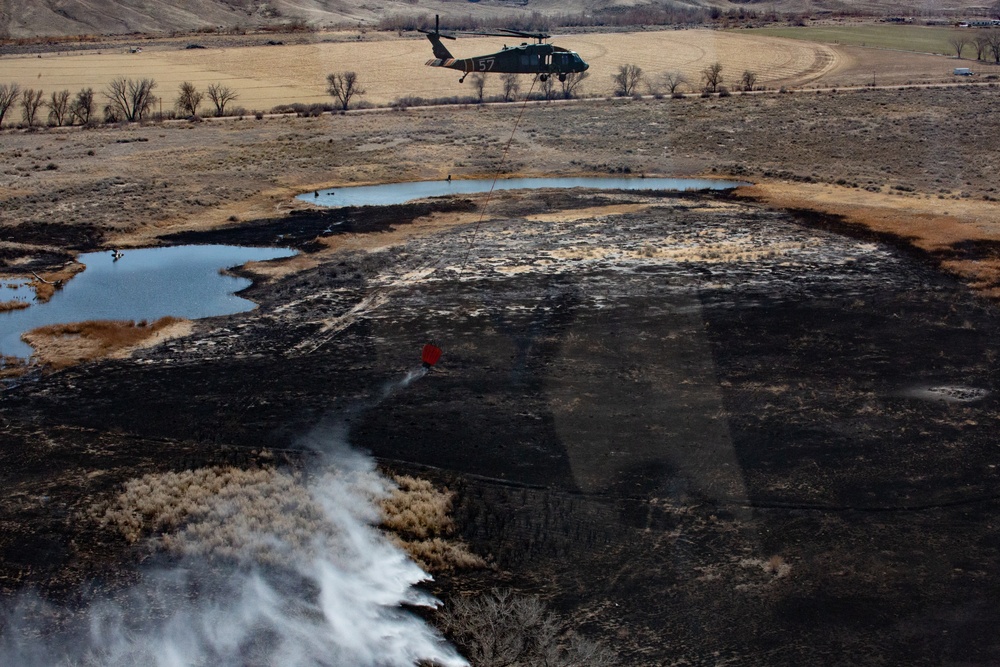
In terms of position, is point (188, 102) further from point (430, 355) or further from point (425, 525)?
point (425, 525)

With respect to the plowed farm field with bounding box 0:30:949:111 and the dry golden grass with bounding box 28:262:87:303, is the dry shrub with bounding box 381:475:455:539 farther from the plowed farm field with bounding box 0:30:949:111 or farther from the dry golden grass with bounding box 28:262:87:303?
the plowed farm field with bounding box 0:30:949:111

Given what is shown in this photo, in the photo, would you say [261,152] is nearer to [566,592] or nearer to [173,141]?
[173,141]

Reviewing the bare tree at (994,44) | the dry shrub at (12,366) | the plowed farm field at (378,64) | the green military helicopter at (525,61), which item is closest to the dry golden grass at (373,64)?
the plowed farm field at (378,64)

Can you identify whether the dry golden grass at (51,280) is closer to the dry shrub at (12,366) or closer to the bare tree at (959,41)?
the dry shrub at (12,366)

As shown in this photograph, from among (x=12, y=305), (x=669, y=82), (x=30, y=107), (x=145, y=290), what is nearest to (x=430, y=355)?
(x=145, y=290)

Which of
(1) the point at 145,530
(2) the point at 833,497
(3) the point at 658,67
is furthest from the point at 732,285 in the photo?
(3) the point at 658,67
